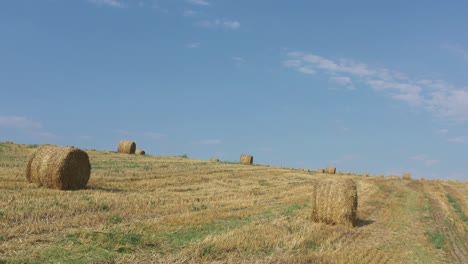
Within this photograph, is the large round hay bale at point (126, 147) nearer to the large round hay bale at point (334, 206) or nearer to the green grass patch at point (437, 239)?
the large round hay bale at point (334, 206)

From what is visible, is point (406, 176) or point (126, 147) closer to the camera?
point (126, 147)

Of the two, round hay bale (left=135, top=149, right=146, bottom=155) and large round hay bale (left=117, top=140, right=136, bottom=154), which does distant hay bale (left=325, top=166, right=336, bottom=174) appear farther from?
large round hay bale (left=117, top=140, right=136, bottom=154)

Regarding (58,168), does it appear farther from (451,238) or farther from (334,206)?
(451,238)

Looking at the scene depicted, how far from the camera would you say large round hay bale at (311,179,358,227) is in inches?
609

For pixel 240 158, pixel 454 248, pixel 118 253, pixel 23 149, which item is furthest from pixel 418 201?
pixel 23 149

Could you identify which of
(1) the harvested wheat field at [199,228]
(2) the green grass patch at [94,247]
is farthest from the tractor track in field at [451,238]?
(2) the green grass patch at [94,247]

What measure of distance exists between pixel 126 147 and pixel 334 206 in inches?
1114

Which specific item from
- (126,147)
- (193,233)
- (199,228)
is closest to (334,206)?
(199,228)

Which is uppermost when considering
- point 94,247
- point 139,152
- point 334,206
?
point 139,152

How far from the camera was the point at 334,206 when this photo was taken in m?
15.6

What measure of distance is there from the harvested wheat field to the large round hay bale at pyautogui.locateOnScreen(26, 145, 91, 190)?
58 cm

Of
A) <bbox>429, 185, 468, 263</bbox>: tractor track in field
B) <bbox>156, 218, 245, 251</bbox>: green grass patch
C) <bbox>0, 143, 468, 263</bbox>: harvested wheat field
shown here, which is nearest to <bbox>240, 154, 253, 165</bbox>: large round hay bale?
<bbox>0, 143, 468, 263</bbox>: harvested wheat field

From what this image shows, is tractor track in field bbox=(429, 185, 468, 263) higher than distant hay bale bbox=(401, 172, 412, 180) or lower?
lower

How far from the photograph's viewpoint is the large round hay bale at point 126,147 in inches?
1619
